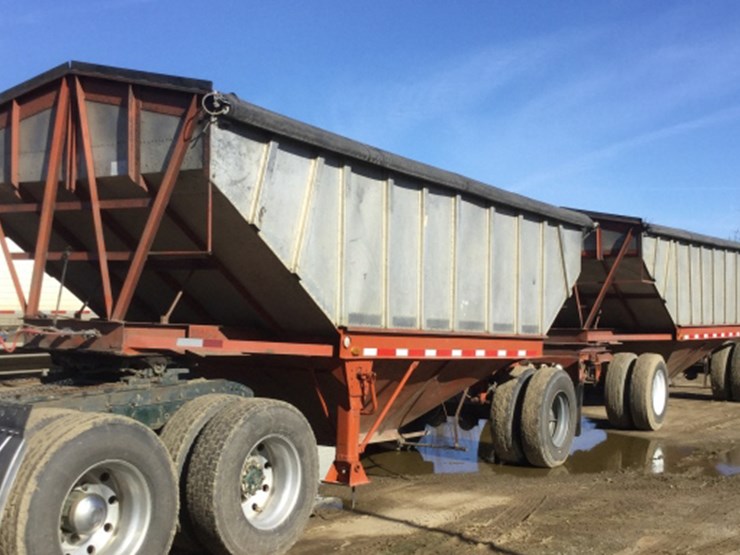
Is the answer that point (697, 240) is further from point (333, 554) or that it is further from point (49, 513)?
point (49, 513)

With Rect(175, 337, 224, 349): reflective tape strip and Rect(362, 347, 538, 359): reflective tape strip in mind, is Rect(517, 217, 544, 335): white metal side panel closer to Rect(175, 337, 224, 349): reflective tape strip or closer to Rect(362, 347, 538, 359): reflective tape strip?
Rect(362, 347, 538, 359): reflective tape strip

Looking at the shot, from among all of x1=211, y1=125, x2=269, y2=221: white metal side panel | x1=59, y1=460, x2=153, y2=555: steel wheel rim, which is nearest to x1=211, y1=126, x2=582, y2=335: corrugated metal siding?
x1=211, y1=125, x2=269, y2=221: white metal side panel

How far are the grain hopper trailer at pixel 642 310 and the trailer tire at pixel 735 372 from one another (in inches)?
22.1

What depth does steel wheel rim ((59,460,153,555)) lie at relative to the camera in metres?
4.17

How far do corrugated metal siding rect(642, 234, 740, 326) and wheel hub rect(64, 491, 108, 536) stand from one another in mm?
9252

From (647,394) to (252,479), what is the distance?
7946 millimetres

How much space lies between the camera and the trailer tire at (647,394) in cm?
1161

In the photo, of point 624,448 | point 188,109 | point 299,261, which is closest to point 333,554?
point 299,261

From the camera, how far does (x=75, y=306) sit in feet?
28.3

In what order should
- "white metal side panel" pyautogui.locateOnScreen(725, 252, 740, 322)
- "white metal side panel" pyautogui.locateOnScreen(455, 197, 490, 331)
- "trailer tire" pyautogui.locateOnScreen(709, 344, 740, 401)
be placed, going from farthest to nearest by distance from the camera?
"trailer tire" pyautogui.locateOnScreen(709, 344, 740, 401)
"white metal side panel" pyautogui.locateOnScreen(725, 252, 740, 322)
"white metal side panel" pyautogui.locateOnScreen(455, 197, 490, 331)

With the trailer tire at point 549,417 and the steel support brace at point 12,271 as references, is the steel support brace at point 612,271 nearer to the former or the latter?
the trailer tire at point 549,417

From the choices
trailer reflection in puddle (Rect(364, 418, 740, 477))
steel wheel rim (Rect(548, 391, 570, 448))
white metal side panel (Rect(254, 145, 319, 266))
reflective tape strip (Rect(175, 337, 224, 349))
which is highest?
white metal side panel (Rect(254, 145, 319, 266))

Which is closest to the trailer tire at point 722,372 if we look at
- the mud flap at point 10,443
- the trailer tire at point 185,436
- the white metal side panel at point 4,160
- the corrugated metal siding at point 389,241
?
the corrugated metal siding at point 389,241

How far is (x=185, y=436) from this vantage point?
5.00 meters
